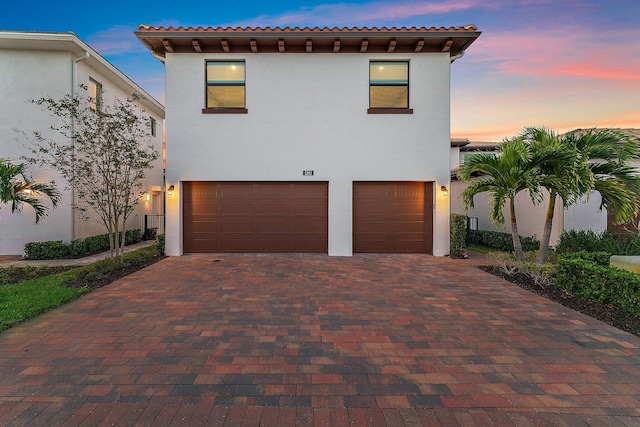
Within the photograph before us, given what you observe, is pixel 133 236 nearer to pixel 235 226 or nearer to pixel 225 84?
pixel 235 226

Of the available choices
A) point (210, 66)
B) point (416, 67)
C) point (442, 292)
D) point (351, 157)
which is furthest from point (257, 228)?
point (416, 67)

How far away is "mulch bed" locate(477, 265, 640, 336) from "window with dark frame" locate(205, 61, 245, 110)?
29.8 feet

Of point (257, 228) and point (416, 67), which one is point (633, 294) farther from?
point (257, 228)

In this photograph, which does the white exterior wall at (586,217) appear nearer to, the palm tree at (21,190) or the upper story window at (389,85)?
the upper story window at (389,85)

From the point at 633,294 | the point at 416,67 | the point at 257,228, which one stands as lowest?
the point at 633,294

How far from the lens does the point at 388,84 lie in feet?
30.8

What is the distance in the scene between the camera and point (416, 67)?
923cm

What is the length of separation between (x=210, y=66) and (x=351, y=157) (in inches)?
214

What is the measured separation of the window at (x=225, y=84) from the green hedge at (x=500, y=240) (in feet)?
33.3

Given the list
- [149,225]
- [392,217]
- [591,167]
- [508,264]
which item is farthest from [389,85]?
[149,225]

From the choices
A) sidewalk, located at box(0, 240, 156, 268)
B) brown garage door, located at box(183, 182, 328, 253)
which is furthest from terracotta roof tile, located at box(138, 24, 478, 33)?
sidewalk, located at box(0, 240, 156, 268)

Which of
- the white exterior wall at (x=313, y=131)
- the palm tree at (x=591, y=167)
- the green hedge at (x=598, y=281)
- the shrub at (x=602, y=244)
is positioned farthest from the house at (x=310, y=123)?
the green hedge at (x=598, y=281)

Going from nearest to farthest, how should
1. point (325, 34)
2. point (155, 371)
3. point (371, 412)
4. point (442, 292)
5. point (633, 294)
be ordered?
point (371, 412) < point (155, 371) < point (633, 294) < point (442, 292) < point (325, 34)

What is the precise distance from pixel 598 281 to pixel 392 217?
17.6 ft
